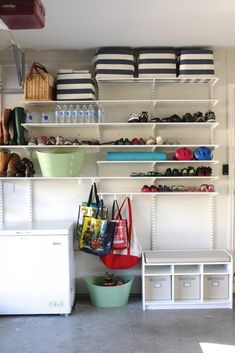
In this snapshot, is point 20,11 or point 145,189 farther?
point 145,189

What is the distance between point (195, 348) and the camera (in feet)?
8.69

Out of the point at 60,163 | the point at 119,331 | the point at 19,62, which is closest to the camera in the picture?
the point at 119,331

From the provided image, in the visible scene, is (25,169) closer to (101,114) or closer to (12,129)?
(12,129)

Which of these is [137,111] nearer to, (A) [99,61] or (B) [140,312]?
(A) [99,61]

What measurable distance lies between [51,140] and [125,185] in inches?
35.1

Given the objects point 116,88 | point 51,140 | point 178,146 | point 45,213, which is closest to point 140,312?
point 45,213

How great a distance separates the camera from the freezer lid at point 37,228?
3170 mm

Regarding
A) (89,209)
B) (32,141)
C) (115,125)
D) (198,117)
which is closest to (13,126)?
(32,141)

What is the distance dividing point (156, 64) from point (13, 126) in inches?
60.8

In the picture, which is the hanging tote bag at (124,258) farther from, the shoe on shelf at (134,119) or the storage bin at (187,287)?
the shoe on shelf at (134,119)

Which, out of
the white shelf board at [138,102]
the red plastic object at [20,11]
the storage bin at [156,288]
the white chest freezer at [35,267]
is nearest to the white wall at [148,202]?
the white shelf board at [138,102]

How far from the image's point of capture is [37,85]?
3.36 m

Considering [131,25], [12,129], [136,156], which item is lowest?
[136,156]

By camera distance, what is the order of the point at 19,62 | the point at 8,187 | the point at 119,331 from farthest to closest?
the point at 8,187 < the point at 19,62 < the point at 119,331
